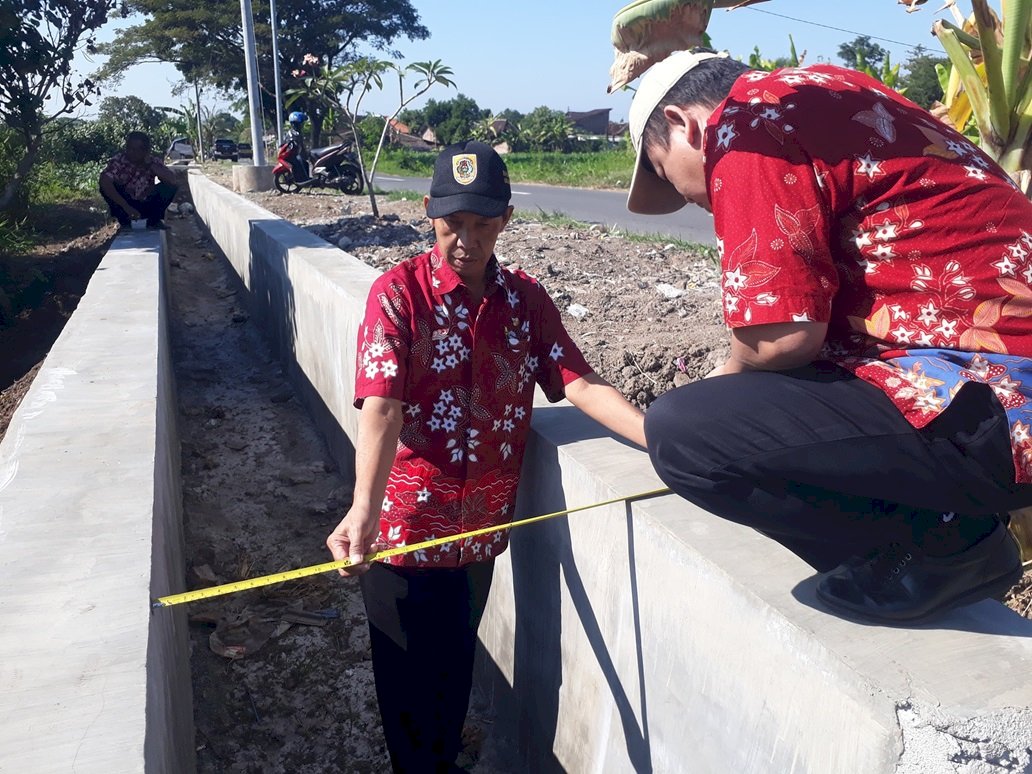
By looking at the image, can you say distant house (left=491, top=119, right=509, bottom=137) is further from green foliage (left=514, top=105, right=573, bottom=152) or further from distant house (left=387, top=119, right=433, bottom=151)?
distant house (left=387, top=119, right=433, bottom=151)

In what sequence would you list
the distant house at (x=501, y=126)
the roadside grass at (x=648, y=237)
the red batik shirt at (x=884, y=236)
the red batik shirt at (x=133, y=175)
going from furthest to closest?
the distant house at (x=501, y=126)
the red batik shirt at (x=133, y=175)
the roadside grass at (x=648, y=237)
the red batik shirt at (x=884, y=236)

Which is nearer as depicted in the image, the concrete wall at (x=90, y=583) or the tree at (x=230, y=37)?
the concrete wall at (x=90, y=583)

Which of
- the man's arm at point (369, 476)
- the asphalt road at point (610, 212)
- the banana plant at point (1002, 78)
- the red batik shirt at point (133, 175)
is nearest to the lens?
the man's arm at point (369, 476)

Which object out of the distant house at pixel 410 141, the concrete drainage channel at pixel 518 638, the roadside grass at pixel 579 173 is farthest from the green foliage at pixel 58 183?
the distant house at pixel 410 141

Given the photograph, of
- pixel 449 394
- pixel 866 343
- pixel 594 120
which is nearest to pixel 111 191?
pixel 449 394

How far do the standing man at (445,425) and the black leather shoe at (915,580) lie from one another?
2.52 ft

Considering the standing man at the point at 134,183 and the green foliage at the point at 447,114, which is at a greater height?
the green foliage at the point at 447,114

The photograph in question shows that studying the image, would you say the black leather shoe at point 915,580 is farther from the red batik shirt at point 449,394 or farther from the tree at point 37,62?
the tree at point 37,62

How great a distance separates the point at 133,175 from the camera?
9.95 m

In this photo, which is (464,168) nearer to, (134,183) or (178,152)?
(134,183)

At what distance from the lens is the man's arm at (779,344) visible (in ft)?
4.97

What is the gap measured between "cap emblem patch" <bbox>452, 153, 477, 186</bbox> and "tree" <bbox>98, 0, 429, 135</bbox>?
3772 centimetres

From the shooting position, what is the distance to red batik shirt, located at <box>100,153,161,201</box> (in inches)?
389

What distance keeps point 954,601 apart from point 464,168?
143cm
